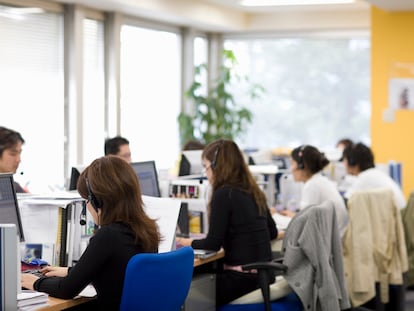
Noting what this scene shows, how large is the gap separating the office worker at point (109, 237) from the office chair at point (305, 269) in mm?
1085

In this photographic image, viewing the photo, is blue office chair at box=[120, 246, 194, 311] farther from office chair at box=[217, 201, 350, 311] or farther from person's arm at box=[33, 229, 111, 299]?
office chair at box=[217, 201, 350, 311]

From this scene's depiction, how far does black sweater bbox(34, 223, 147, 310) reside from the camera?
3.12 meters

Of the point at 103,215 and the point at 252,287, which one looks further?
the point at 252,287

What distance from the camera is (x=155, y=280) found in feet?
10.1

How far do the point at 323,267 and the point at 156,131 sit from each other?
5491 mm

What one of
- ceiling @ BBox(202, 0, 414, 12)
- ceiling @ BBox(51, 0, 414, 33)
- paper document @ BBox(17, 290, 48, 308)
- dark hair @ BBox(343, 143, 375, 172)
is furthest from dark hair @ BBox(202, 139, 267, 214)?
ceiling @ BBox(51, 0, 414, 33)

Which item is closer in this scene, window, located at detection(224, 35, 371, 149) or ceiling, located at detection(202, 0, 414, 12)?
ceiling, located at detection(202, 0, 414, 12)

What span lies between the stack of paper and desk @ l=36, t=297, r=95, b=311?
0.03 m

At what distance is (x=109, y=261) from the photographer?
3.15 metres

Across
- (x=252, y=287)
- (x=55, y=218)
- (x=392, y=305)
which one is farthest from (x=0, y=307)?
(x=392, y=305)

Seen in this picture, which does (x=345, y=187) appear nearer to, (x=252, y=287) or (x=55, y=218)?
(x=252, y=287)

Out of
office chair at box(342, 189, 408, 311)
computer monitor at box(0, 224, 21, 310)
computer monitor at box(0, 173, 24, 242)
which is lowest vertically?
office chair at box(342, 189, 408, 311)

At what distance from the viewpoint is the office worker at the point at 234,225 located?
428 centimetres

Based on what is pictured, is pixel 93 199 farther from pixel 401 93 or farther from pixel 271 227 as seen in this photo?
pixel 401 93
